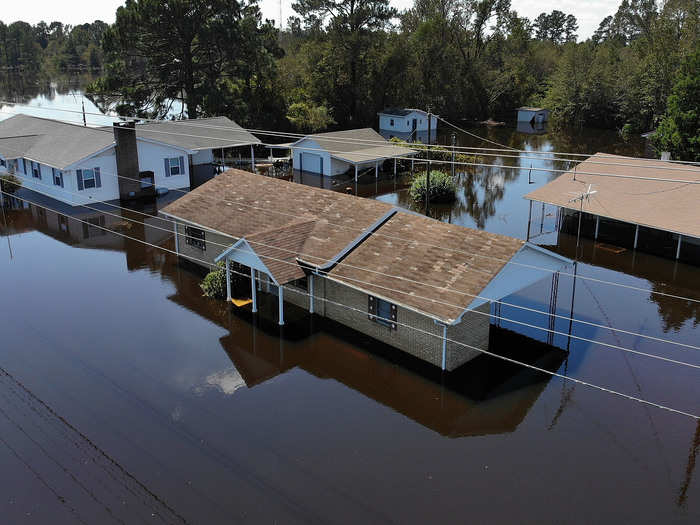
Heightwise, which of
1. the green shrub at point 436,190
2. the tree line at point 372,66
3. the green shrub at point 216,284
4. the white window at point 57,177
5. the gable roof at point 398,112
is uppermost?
the tree line at point 372,66

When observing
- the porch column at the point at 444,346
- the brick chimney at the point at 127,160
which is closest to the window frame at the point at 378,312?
the porch column at the point at 444,346

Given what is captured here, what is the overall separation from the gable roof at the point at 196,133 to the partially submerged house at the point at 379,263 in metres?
17.8

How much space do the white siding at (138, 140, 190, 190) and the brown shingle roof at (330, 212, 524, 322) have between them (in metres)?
23.7

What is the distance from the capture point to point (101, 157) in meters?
38.7

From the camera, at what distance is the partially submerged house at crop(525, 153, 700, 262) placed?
94.6 ft

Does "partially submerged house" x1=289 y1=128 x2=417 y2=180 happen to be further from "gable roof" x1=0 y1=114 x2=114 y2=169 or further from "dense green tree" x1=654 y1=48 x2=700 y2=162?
"dense green tree" x1=654 y1=48 x2=700 y2=162

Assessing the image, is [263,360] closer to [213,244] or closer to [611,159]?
[213,244]

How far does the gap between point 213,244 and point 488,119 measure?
7077 cm

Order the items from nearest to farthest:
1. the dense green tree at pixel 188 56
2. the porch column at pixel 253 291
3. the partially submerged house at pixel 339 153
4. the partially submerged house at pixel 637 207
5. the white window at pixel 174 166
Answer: the porch column at pixel 253 291 < the partially submerged house at pixel 637 207 < the white window at pixel 174 166 < the partially submerged house at pixel 339 153 < the dense green tree at pixel 188 56

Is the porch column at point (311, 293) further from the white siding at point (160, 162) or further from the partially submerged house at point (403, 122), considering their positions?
the partially submerged house at point (403, 122)

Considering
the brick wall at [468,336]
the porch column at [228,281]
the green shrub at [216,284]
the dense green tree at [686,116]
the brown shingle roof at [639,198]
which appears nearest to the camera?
the brick wall at [468,336]

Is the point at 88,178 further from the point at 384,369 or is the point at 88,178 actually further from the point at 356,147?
the point at 384,369

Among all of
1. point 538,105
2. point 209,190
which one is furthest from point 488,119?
point 209,190

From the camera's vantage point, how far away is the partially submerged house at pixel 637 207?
2884 centimetres
